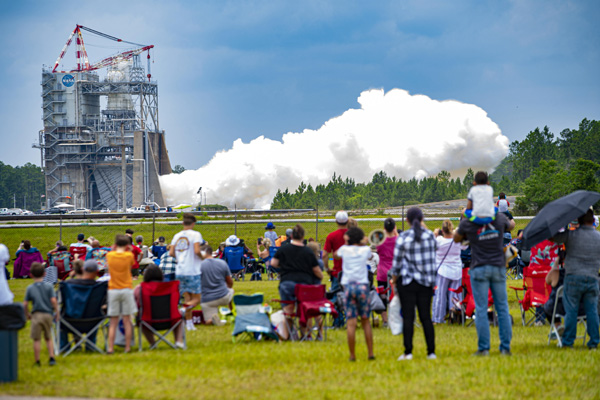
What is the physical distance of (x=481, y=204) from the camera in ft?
31.3

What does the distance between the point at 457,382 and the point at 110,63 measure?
124 meters

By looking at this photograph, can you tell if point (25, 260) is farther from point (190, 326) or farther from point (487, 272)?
point (487, 272)

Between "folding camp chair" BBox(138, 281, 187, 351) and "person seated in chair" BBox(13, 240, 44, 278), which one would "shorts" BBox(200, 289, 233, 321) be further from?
"person seated in chair" BBox(13, 240, 44, 278)

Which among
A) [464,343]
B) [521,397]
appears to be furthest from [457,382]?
[464,343]

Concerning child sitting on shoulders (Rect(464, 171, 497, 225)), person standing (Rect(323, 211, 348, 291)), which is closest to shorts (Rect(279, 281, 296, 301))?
person standing (Rect(323, 211, 348, 291))

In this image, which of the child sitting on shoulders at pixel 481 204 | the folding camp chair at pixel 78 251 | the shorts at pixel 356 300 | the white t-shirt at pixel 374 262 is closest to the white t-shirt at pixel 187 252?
the white t-shirt at pixel 374 262

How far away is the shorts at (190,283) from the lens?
12625mm

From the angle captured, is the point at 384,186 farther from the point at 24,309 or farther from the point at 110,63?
the point at 24,309

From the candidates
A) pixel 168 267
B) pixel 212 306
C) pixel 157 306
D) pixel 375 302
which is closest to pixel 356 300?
pixel 375 302

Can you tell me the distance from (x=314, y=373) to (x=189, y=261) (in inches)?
179

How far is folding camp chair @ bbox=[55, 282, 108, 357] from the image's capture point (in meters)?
10.2

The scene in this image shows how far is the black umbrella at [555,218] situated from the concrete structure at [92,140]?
97.7m

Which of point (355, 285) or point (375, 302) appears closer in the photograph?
point (355, 285)

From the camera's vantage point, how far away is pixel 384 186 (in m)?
88.1
